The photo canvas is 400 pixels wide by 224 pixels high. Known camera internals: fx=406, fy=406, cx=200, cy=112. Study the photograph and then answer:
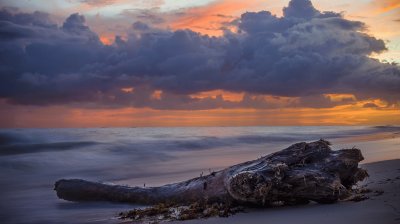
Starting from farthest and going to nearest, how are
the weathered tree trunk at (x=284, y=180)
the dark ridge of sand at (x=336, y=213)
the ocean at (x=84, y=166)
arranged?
the ocean at (x=84, y=166) → the weathered tree trunk at (x=284, y=180) → the dark ridge of sand at (x=336, y=213)

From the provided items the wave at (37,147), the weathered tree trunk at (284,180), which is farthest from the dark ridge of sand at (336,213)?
the wave at (37,147)

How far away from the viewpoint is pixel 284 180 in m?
5.52

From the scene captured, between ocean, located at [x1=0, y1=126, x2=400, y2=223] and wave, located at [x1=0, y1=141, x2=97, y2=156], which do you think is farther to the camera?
wave, located at [x1=0, y1=141, x2=97, y2=156]

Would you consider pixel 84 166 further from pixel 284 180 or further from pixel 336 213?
pixel 336 213

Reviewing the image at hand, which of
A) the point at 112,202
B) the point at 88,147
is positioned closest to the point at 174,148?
the point at 88,147

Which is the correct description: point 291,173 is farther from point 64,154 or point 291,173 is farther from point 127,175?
point 64,154

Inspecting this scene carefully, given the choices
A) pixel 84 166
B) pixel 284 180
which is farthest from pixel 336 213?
pixel 84 166

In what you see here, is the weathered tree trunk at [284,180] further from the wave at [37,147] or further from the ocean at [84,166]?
the wave at [37,147]

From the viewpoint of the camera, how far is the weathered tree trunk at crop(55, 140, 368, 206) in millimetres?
5453

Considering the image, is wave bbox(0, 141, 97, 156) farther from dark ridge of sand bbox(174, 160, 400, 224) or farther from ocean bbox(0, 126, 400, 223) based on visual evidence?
dark ridge of sand bbox(174, 160, 400, 224)

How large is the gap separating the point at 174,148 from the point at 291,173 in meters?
20.8

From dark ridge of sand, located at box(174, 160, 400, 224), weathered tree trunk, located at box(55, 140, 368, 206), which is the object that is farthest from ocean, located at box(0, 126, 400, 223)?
dark ridge of sand, located at box(174, 160, 400, 224)

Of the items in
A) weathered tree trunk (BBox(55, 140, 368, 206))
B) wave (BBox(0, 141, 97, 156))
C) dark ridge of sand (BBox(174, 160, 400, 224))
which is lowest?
dark ridge of sand (BBox(174, 160, 400, 224))

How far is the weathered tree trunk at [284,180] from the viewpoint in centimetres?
545
